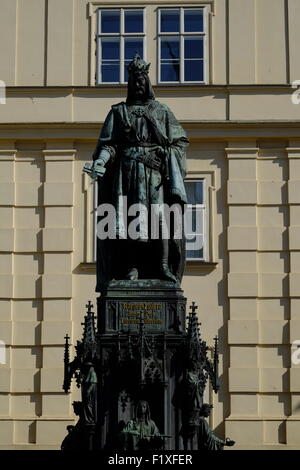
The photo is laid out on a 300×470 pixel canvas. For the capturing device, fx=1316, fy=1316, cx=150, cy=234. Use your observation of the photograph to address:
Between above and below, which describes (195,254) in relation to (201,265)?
above

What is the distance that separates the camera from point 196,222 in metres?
23.8

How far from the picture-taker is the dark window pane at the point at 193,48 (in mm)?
24422

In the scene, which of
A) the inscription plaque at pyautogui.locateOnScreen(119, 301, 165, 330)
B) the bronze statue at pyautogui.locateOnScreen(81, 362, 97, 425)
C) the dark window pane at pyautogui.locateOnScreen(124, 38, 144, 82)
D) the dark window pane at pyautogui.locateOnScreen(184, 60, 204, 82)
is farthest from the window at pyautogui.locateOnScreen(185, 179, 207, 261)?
the bronze statue at pyautogui.locateOnScreen(81, 362, 97, 425)

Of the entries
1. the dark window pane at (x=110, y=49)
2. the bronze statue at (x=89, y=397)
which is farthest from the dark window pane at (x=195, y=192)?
the bronze statue at (x=89, y=397)

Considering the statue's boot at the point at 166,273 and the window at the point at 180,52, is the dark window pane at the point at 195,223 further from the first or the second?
the statue's boot at the point at 166,273

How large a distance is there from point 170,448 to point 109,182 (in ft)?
9.36

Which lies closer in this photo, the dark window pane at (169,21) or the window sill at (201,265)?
the window sill at (201,265)

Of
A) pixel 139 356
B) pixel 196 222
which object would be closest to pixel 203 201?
pixel 196 222

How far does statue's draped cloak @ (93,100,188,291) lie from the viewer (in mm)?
13336

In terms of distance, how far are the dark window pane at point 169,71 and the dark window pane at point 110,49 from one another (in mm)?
885

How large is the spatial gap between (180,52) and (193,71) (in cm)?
43

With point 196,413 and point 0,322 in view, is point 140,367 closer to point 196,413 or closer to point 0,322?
point 196,413

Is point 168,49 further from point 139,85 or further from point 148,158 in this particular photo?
point 148,158

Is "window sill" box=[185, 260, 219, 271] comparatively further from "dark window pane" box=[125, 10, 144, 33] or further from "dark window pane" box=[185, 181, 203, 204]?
"dark window pane" box=[125, 10, 144, 33]
